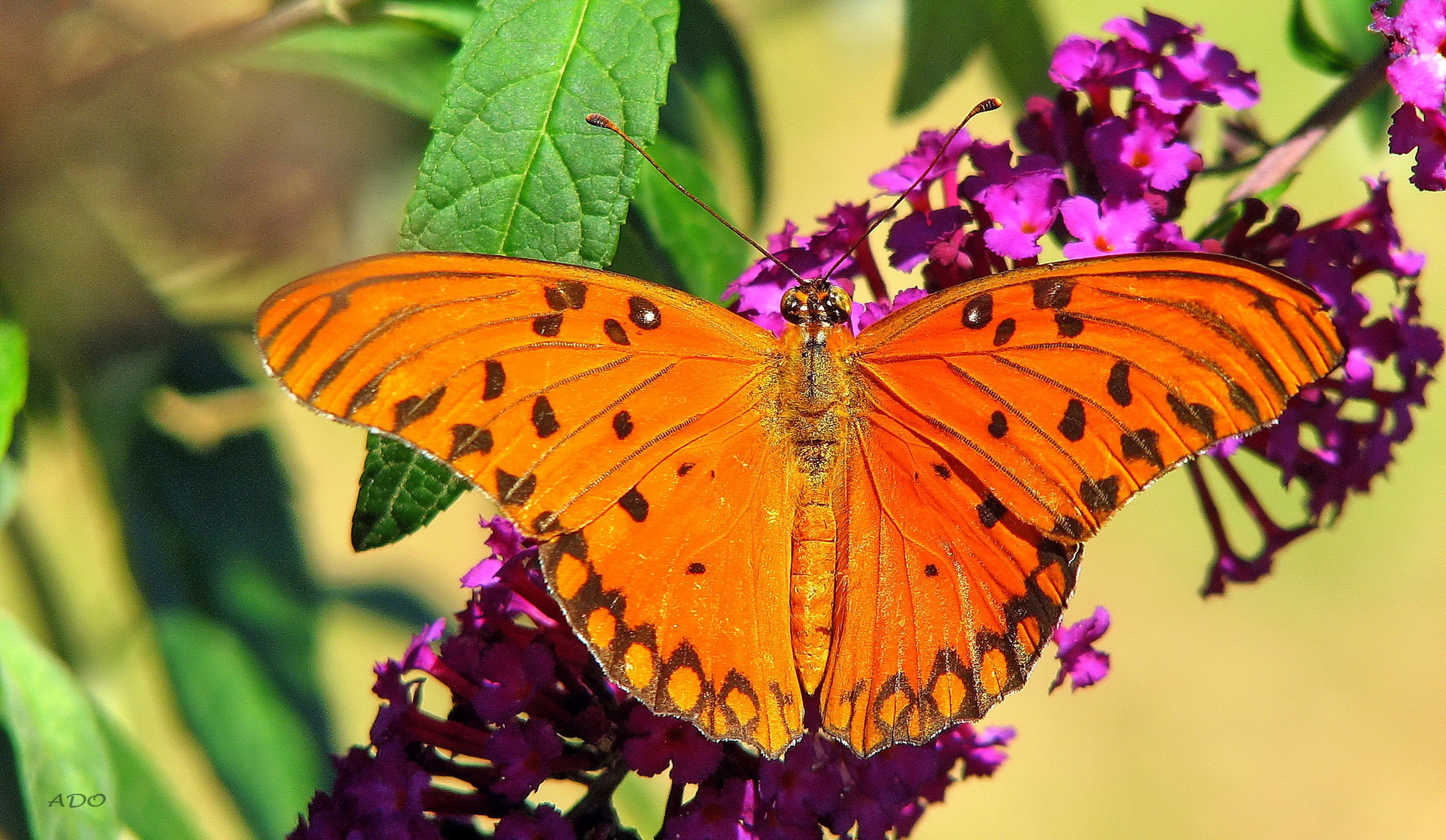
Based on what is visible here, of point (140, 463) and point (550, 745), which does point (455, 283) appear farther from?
point (140, 463)

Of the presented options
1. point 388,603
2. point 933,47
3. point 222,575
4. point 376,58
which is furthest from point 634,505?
point 388,603

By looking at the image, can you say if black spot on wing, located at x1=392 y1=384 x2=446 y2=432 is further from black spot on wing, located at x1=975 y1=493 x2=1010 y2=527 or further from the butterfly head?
black spot on wing, located at x1=975 y1=493 x2=1010 y2=527

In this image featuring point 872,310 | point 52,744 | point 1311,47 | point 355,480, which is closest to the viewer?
point 872,310

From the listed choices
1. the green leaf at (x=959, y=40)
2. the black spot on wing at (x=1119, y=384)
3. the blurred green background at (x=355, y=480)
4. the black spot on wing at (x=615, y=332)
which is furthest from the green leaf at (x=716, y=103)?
the black spot on wing at (x=1119, y=384)

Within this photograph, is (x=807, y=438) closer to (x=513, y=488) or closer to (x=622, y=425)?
(x=622, y=425)

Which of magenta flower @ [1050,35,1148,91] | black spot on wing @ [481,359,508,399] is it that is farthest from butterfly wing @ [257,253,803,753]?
magenta flower @ [1050,35,1148,91]

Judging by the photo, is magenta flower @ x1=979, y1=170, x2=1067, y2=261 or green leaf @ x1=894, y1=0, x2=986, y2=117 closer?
magenta flower @ x1=979, y1=170, x2=1067, y2=261
